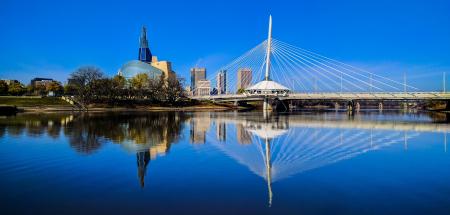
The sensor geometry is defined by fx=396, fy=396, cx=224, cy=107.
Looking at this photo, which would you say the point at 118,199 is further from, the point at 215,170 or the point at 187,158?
the point at 187,158

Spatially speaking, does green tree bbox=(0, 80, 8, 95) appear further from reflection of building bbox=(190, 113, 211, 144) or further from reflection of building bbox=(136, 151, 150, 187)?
reflection of building bbox=(136, 151, 150, 187)

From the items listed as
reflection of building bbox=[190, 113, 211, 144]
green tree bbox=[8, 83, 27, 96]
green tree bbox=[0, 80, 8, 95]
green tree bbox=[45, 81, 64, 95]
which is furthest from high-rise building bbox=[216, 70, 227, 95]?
reflection of building bbox=[190, 113, 211, 144]

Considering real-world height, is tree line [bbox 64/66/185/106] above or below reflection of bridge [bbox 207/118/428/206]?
above

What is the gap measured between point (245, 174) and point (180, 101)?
98.5m

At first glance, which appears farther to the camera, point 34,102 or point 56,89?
point 56,89

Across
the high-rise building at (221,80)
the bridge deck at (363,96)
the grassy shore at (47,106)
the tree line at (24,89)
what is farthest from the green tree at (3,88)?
the high-rise building at (221,80)

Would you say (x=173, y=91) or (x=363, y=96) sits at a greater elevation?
(x=173, y=91)

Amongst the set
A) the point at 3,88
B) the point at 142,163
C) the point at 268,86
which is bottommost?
the point at 142,163

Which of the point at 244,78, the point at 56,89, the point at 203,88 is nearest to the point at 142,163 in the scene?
the point at 56,89

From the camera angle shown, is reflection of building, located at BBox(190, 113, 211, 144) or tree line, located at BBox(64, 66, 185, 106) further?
tree line, located at BBox(64, 66, 185, 106)

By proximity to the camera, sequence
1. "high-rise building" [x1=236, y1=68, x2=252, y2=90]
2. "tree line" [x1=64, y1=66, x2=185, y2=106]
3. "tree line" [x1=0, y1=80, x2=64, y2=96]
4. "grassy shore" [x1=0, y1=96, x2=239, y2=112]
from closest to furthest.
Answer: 1. "grassy shore" [x1=0, y1=96, x2=239, y2=112]
2. "tree line" [x1=64, y1=66, x2=185, y2=106]
3. "tree line" [x1=0, y1=80, x2=64, y2=96]
4. "high-rise building" [x1=236, y1=68, x2=252, y2=90]

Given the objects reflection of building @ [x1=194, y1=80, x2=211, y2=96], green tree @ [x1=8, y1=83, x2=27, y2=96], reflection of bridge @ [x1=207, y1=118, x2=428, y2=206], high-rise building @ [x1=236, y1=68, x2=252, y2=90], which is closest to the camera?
reflection of bridge @ [x1=207, y1=118, x2=428, y2=206]

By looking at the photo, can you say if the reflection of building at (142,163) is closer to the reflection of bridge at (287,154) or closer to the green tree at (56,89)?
the reflection of bridge at (287,154)

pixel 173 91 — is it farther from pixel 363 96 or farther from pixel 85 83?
pixel 363 96
